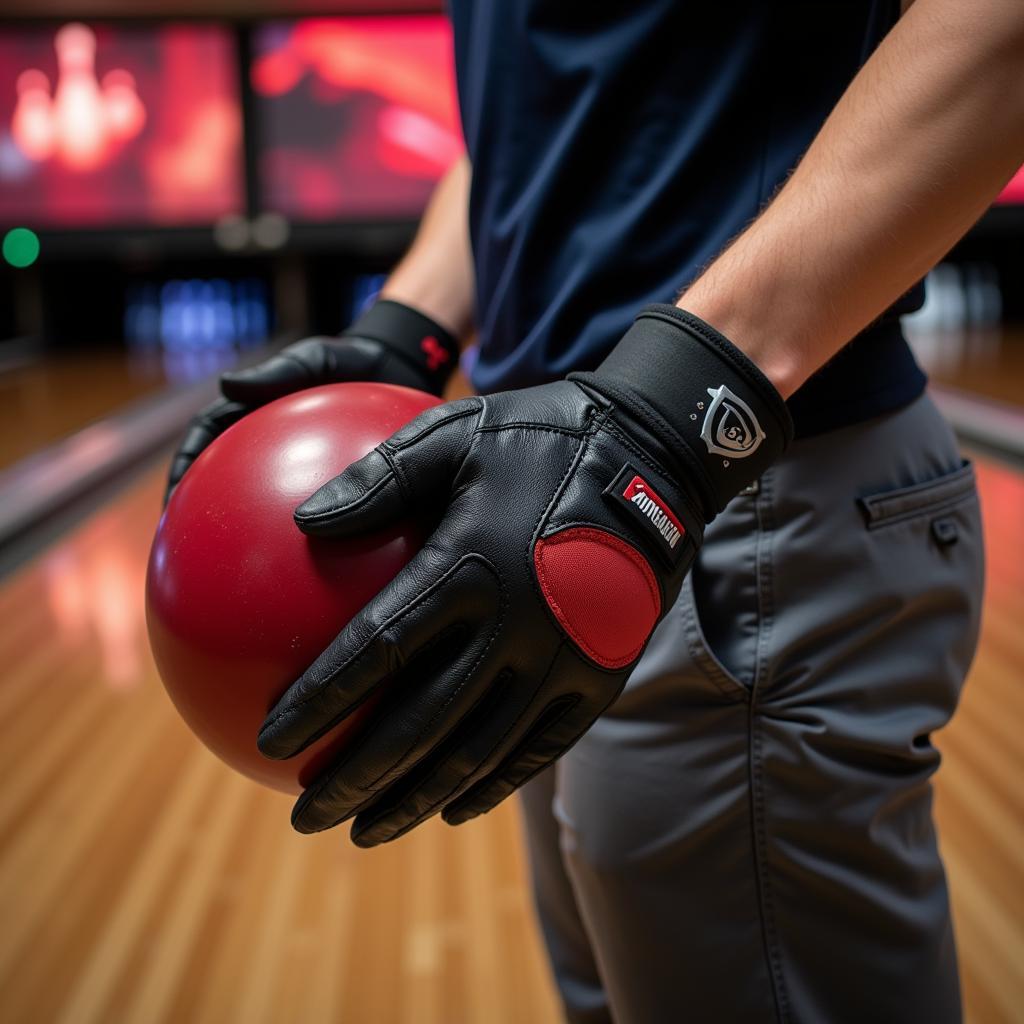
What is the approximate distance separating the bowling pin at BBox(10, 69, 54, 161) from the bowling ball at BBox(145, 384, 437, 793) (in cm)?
571

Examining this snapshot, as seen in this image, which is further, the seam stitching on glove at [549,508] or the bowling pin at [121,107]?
the bowling pin at [121,107]

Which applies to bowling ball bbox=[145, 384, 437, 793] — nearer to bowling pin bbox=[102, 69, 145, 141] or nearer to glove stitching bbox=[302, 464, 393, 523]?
glove stitching bbox=[302, 464, 393, 523]

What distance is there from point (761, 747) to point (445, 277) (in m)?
0.44

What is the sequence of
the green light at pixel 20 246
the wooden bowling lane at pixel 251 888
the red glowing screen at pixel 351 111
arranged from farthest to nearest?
the green light at pixel 20 246 < the red glowing screen at pixel 351 111 < the wooden bowling lane at pixel 251 888

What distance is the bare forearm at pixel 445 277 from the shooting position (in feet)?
2.73

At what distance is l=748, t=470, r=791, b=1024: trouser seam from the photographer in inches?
22.7

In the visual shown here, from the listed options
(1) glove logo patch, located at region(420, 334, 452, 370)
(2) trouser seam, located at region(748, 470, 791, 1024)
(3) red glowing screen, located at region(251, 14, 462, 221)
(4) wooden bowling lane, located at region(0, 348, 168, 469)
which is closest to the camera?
(2) trouser seam, located at region(748, 470, 791, 1024)

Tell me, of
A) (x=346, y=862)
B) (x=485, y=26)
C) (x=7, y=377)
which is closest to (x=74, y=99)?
(x=7, y=377)

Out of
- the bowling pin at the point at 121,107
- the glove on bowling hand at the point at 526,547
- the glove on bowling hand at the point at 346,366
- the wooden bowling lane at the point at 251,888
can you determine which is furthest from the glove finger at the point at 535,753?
the bowling pin at the point at 121,107

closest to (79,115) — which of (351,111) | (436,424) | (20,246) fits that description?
(20,246)

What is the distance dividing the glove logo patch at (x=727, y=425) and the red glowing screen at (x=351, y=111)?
5.25m

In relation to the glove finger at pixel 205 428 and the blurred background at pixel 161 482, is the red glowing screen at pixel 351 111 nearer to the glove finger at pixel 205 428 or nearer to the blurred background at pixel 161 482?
the blurred background at pixel 161 482

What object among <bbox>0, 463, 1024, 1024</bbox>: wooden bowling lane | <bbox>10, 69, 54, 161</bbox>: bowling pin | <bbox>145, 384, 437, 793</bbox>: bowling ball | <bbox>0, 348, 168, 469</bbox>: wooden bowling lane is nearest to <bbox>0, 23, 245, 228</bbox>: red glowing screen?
<bbox>10, 69, 54, 161</bbox>: bowling pin

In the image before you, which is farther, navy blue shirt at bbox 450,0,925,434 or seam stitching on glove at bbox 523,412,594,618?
navy blue shirt at bbox 450,0,925,434
